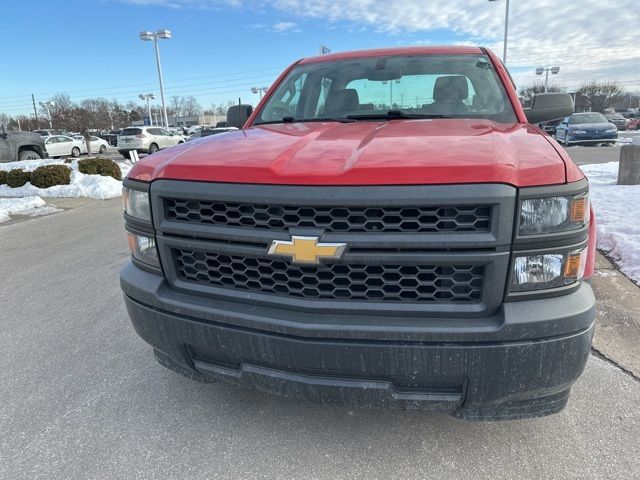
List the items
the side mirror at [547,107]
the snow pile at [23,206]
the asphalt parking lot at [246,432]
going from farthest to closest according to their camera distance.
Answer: the snow pile at [23,206], the side mirror at [547,107], the asphalt parking lot at [246,432]

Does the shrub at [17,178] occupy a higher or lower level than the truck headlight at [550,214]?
lower

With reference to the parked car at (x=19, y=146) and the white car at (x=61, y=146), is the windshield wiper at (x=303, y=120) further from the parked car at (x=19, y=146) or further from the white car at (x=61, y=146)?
the white car at (x=61, y=146)

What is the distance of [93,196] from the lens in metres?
11.0

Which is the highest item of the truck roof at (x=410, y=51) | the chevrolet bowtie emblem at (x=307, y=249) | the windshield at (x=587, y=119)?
the truck roof at (x=410, y=51)

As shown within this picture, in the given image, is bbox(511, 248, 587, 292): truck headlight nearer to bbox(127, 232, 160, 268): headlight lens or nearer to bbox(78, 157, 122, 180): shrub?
bbox(127, 232, 160, 268): headlight lens

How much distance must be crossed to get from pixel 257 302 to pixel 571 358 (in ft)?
4.02

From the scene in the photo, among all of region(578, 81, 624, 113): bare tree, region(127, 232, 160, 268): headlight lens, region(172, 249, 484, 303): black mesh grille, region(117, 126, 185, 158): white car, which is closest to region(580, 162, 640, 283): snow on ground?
region(172, 249, 484, 303): black mesh grille

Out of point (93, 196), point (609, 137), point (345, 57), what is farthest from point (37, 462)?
point (609, 137)

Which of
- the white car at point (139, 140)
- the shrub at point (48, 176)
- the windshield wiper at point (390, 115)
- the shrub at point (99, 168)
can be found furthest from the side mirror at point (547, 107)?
the white car at point (139, 140)

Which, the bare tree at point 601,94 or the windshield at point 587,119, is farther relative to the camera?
the bare tree at point 601,94

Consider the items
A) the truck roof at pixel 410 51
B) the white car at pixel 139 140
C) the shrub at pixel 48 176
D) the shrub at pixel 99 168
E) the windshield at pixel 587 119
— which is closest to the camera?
the truck roof at pixel 410 51

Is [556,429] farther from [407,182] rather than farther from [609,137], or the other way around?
[609,137]

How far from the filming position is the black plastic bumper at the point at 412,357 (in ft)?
5.46

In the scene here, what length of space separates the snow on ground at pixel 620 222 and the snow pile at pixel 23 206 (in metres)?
9.84
